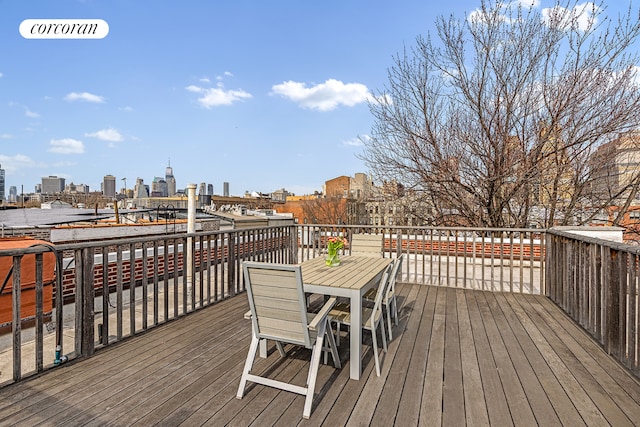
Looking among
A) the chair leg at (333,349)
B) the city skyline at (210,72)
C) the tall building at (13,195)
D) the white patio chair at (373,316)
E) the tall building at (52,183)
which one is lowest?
the chair leg at (333,349)

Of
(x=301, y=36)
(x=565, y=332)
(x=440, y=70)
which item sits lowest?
(x=565, y=332)

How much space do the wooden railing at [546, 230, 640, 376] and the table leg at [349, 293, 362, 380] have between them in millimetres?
2013

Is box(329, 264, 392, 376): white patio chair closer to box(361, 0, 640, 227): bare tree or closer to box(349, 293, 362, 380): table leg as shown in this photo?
box(349, 293, 362, 380): table leg

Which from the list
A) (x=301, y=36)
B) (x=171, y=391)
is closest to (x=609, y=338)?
(x=171, y=391)

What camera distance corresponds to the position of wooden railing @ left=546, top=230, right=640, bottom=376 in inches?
94.3

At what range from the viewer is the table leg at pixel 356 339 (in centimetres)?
235

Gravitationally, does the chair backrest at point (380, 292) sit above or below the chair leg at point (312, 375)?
above

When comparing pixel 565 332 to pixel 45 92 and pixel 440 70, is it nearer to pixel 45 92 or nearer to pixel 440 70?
pixel 440 70

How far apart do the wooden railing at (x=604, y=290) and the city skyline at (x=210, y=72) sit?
536 cm

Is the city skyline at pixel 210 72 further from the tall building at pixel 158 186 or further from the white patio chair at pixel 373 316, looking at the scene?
the tall building at pixel 158 186

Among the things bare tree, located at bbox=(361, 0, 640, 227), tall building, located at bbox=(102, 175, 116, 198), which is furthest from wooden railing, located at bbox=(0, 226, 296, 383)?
tall building, located at bbox=(102, 175, 116, 198)

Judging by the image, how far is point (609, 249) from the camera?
2.78 m

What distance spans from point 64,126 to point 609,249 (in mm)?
19052

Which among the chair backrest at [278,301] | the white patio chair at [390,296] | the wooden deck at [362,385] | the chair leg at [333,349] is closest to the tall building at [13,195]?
the wooden deck at [362,385]
